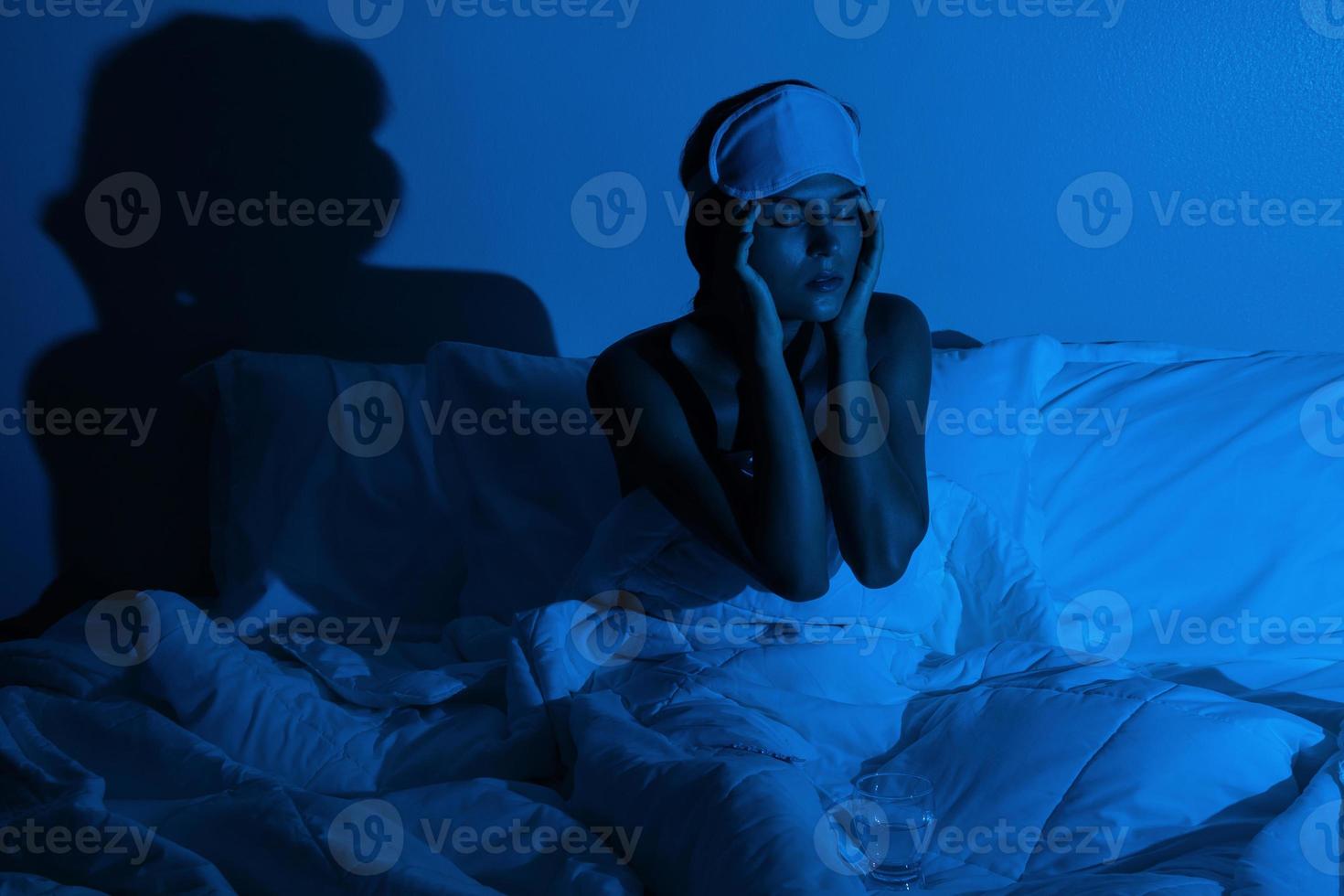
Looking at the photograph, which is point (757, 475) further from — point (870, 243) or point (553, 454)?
point (553, 454)

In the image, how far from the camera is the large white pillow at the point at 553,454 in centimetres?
183

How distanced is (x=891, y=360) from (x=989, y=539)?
279 millimetres

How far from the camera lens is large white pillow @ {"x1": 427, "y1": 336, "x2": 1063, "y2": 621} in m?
1.83

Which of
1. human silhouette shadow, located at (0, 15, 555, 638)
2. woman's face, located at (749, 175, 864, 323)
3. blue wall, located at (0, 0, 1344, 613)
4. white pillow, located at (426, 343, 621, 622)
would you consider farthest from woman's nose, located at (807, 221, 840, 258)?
human silhouette shadow, located at (0, 15, 555, 638)

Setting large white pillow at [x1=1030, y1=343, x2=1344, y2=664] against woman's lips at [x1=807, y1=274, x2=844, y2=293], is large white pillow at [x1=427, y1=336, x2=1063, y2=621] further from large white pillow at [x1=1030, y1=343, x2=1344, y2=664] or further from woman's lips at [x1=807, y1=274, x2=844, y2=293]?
woman's lips at [x1=807, y1=274, x2=844, y2=293]

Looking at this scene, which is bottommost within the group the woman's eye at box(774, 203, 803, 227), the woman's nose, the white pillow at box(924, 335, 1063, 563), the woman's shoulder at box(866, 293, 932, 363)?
the white pillow at box(924, 335, 1063, 563)

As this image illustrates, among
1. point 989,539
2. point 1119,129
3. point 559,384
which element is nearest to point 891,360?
point 989,539

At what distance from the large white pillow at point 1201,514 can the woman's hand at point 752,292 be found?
22.8 inches

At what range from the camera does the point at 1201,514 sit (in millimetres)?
1801

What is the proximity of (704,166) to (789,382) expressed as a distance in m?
0.30

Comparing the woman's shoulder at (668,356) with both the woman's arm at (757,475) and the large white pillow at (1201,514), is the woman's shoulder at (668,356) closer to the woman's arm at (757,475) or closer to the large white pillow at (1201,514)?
the woman's arm at (757,475)

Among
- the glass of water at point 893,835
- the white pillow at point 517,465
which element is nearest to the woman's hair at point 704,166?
the white pillow at point 517,465

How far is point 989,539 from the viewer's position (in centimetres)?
171

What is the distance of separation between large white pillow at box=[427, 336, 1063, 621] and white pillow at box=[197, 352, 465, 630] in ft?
0.24
